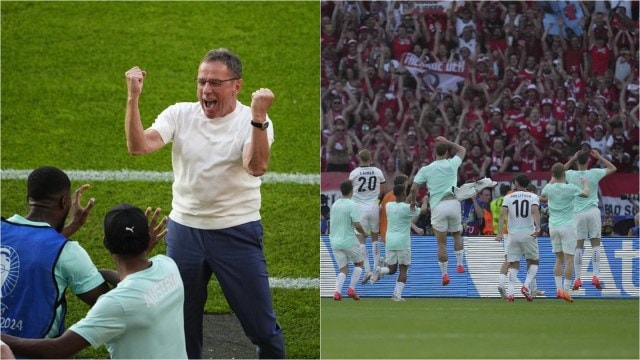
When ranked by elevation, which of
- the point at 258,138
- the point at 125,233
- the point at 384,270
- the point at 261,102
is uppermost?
the point at 261,102

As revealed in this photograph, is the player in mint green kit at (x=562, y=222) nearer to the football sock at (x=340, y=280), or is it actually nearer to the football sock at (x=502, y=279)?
the football sock at (x=502, y=279)

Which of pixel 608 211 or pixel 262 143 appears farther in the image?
pixel 608 211

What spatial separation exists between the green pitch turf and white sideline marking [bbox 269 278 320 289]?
1.67 m

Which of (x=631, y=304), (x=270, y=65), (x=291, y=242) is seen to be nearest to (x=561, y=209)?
(x=631, y=304)

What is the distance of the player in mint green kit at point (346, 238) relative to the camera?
539 centimetres

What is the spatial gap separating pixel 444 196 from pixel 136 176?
3324mm

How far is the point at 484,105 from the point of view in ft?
17.9

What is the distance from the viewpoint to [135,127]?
442 cm

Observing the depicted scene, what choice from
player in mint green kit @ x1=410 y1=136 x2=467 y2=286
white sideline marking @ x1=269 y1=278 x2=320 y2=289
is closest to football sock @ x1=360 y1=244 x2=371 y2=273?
player in mint green kit @ x1=410 y1=136 x2=467 y2=286

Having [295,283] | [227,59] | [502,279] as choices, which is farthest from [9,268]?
[295,283]

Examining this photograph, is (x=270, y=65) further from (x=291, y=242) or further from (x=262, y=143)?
(x=262, y=143)

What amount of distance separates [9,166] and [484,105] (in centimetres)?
407

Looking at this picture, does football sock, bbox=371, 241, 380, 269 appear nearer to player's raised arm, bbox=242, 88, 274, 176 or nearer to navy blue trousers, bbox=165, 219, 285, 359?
navy blue trousers, bbox=165, 219, 285, 359

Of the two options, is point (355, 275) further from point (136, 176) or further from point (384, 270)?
point (136, 176)
